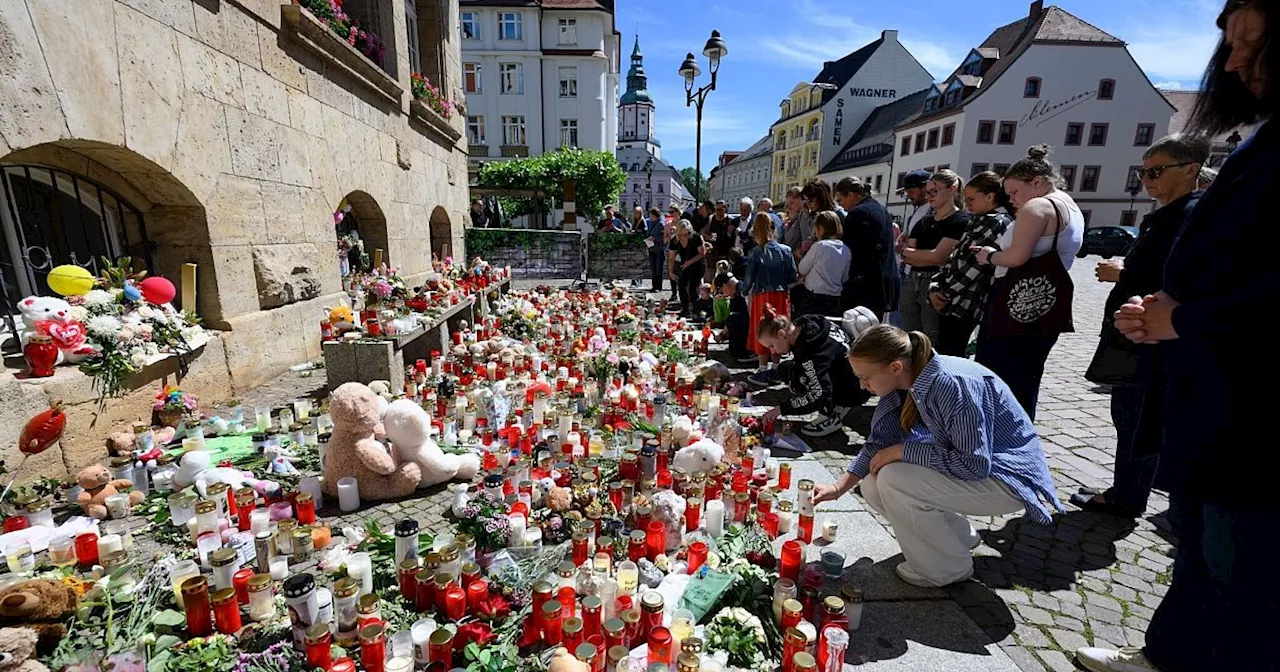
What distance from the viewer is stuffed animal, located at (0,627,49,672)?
72.1 inches

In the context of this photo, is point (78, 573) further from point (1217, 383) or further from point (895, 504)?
point (1217, 383)

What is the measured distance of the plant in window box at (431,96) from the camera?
9.38 metres

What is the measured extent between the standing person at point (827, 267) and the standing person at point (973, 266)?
94 cm

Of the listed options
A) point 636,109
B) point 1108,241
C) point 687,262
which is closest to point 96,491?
point 687,262

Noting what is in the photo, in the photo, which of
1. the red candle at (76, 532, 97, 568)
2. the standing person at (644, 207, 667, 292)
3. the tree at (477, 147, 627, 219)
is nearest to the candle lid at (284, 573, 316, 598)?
the red candle at (76, 532, 97, 568)

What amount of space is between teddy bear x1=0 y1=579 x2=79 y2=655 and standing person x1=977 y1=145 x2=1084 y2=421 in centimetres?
485

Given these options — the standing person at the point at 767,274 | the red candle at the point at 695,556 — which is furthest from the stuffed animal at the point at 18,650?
the standing person at the point at 767,274

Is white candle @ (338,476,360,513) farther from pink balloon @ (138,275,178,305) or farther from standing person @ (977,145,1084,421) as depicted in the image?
standing person @ (977,145,1084,421)

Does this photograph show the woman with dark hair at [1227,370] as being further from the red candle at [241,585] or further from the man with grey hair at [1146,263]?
the red candle at [241,585]

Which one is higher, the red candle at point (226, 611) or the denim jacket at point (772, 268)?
the denim jacket at point (772, 268)

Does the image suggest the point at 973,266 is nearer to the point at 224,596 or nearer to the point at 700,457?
the point at 700,457

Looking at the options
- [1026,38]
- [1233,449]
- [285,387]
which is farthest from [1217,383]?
[1026,38]

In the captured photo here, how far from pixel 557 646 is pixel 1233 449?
231cm

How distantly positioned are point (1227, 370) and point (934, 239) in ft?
11.5
